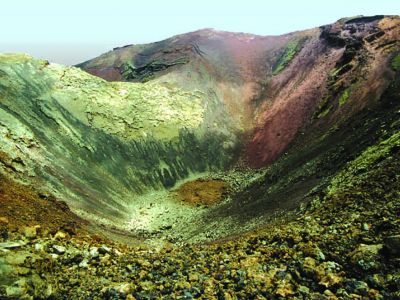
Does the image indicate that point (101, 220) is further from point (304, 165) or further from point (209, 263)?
point (209, 263)

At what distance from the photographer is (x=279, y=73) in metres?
63.2

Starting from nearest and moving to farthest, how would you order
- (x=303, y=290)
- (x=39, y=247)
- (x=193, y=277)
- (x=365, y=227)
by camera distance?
1. (x=303, y=290)
2. (x=193, y=277)
3. (x=365, y=227)
4. (x=39, y=247)

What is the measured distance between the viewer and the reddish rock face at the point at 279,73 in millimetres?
43125

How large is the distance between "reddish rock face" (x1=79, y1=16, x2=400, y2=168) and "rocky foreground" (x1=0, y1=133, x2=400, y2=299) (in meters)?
25.7

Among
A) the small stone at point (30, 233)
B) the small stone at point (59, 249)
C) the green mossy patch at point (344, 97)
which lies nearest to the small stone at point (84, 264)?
the small stone at point (59, 249)

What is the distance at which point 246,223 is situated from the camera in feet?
80.3

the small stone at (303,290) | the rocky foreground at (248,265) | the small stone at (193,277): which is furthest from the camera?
the small stone at (193,277)

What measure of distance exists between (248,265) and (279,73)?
55518mm

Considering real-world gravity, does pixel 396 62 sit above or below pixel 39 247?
above

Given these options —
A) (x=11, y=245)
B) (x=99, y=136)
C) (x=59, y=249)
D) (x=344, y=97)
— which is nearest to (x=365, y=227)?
(x=59, y=249)

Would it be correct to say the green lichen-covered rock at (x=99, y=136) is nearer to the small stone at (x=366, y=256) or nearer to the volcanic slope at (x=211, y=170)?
the volcanic slope at (x=211, y=170)

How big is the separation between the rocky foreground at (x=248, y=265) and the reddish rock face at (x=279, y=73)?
84.2ft

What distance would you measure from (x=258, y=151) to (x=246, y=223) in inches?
991

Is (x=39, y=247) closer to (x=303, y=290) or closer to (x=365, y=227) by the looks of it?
(x=303, y=290)
